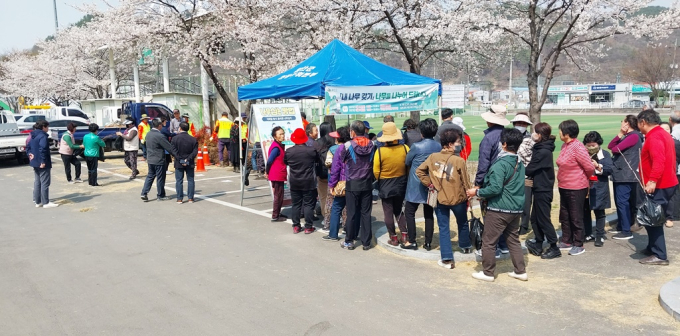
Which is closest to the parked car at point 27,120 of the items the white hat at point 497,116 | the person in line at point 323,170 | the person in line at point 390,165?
the person in line at point 323,170

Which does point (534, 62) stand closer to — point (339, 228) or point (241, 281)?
point (339, 228)

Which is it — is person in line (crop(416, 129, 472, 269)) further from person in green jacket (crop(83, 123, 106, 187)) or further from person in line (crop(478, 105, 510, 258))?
person in green jacket (crop(83, 123, 106, 187))

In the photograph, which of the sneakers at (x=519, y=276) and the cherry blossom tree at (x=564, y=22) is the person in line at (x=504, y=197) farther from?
the cherry blossom tree at (x=564, y=22)

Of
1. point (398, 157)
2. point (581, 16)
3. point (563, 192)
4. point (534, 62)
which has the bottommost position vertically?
point (563, 192)

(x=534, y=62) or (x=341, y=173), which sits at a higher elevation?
(x=534, y=62)

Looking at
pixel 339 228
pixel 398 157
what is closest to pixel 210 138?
pixel 339 228

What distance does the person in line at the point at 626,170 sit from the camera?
742 centimetres

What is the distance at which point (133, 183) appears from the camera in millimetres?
13766

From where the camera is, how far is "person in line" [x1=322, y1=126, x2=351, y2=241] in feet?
24.3

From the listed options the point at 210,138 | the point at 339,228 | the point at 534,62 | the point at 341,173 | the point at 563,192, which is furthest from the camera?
the point at 210,138

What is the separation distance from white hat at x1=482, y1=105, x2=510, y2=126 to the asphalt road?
5.91ft

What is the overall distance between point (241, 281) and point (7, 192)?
990cm

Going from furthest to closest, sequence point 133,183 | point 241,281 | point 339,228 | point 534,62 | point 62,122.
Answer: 1. point 62,122
2. point 534,62
3. point 133,183
4. point 339,228
5. point 241,281

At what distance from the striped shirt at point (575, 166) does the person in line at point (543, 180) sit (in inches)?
5.5
